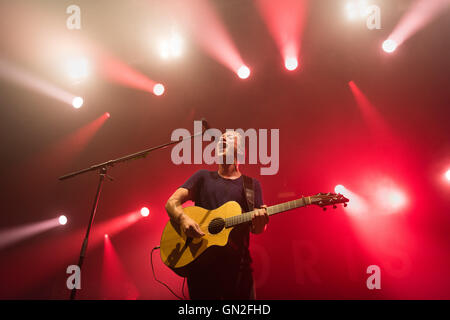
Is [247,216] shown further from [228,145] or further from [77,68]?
[77,68]

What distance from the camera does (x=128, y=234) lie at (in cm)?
435

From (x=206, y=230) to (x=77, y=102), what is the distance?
13.2ft

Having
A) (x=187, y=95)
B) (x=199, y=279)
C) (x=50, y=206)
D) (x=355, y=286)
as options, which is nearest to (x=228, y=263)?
(x=199, y=279)

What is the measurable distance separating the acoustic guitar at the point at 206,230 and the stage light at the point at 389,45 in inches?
104

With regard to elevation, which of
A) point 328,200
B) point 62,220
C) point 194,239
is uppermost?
point 62,220

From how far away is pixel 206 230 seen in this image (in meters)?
2.36

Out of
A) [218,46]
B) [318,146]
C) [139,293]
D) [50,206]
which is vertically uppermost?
[218,46]

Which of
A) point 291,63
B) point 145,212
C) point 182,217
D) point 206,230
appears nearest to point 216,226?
point 206,230

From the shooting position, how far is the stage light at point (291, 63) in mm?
4008

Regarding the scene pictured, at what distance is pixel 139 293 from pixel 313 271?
2657 millimetres

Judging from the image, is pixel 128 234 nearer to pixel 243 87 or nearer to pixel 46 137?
pixel 46 137

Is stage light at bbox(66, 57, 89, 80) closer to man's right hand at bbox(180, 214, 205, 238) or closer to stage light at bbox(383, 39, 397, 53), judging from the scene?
man's right hand at bbox(180, 214, 205, 238)

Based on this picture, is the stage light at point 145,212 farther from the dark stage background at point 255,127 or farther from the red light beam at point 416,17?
the red light beam at point 416,17

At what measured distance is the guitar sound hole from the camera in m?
2.32
